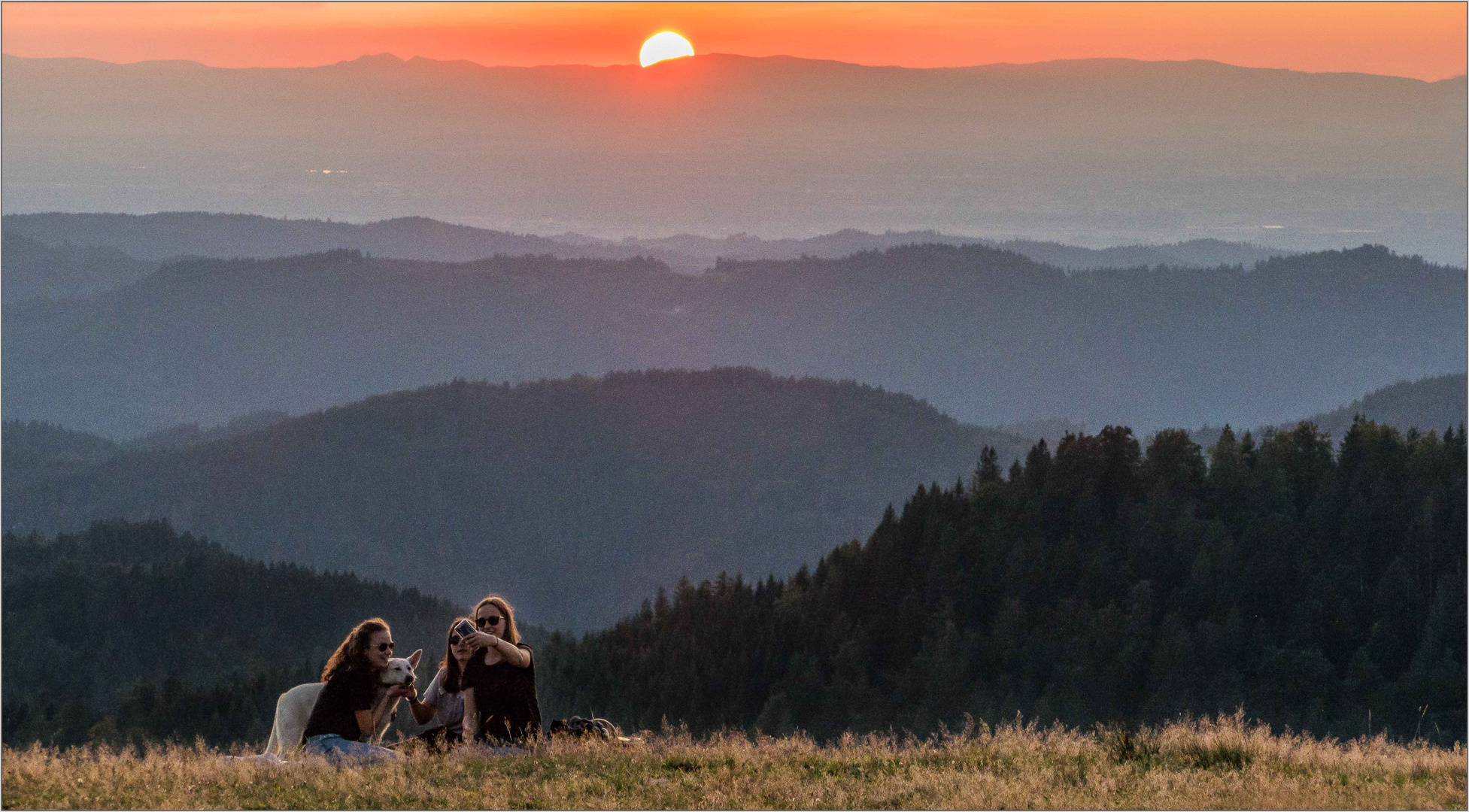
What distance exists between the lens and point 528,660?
40.2 ft

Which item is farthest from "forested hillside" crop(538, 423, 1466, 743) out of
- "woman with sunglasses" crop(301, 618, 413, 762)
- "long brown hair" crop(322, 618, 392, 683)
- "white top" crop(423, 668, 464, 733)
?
"long brown hair" crop(322, 618, 392, 683)

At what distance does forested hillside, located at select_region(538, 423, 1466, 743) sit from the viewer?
70.6m

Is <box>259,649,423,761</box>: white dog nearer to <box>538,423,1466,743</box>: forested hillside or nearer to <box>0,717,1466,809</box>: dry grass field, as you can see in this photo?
<box>0,717,1466,809</box>: dry grass field

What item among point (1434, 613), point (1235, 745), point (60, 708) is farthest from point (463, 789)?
point (60, 708)

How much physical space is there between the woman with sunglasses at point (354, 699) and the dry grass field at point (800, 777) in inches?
10.3

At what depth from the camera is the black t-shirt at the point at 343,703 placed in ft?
39.2

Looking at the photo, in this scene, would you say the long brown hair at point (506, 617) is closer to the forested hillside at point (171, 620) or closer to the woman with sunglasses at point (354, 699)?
the woman with sunglasses at point (354, 699)

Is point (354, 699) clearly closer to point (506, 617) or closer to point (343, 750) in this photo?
point (343, 750)

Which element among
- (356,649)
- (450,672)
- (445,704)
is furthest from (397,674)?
(445,704)

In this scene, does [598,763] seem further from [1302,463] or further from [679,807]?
[1302,463]

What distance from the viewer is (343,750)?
1191 cm

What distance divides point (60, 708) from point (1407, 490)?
106252 millimetres

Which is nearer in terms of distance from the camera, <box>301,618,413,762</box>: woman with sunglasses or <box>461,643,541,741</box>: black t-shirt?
<box>301,618,413,762</box>: woman with sunglasses

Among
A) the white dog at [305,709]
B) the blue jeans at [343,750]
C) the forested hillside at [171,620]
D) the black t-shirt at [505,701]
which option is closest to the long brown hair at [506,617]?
the black t-shirt at [505,701]
